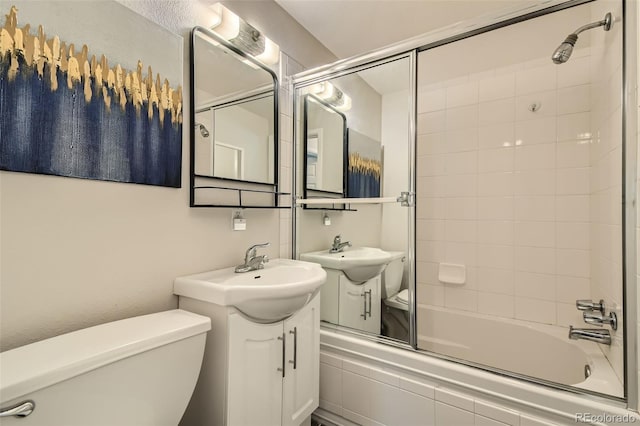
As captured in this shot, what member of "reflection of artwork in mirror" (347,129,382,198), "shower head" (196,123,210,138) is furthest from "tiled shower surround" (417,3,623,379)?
"shower head" (196,123,210,138)

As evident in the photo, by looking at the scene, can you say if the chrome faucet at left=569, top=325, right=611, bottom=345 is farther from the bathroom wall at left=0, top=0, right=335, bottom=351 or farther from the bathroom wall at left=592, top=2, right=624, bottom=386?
the bathroom wall at left=0, top=0, right=335, bottom=351

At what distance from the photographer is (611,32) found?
1.36 m

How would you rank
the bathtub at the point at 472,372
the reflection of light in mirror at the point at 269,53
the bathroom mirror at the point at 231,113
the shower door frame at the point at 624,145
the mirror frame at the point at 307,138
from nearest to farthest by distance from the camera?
the shower door frame at the point at 624,145
the bathtub at the point at 472,372
the bathroom mirror at the point at 231,113
the reflection of light in mirror at the point at 269,53
the mirror frame at the point at 307,138

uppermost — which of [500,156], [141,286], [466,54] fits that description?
[466,54]

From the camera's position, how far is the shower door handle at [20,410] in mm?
661

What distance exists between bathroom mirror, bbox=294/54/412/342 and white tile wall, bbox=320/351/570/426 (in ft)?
0.71

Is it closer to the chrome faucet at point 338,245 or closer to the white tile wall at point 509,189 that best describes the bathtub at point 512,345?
the white tile wall at point 509,189

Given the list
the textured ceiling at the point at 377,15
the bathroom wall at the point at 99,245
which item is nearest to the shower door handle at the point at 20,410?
the bathroom wall at the point at 99,245

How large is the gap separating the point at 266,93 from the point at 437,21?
1.30m

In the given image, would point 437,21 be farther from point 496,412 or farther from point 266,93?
point 496,412

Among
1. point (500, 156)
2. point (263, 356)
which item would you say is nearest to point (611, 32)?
point (500, 156)

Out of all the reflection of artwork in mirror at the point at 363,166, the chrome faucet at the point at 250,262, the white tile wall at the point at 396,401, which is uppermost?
the reflection of artwork in mirror at the point at 363,166

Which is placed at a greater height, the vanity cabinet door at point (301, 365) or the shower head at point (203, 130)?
the shower head at point (203, 130)

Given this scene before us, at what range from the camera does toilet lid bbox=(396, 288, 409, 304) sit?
163 centimetres
